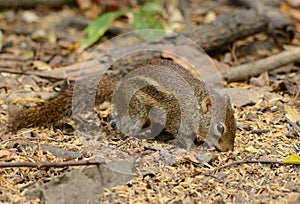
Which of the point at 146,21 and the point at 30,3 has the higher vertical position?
the point at 30,3

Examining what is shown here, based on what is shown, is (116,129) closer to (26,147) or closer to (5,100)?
(26,147)

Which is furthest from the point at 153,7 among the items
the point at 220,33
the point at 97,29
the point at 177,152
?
the point at 177,152

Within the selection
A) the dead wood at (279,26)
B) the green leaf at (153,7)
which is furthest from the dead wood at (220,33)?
the green leaf at (153,7)

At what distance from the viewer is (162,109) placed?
172 inches

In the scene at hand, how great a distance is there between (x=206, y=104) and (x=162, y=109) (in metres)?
0.36

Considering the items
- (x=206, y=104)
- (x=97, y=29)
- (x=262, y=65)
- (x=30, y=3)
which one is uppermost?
(x=30, y=3)

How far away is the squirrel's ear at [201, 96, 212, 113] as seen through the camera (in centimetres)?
430

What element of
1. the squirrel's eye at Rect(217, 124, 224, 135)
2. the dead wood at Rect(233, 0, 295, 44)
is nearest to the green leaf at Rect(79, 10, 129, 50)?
the dead wood at Rect(233, 0, 295, 44)

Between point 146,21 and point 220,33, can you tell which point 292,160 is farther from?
point 146,21

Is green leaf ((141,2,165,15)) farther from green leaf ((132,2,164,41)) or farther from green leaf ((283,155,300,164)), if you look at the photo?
green leaf ((283,155,300,164))

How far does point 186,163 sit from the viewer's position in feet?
12.6

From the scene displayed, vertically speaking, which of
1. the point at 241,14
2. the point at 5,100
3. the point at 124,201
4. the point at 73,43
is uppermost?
the point at 241,14

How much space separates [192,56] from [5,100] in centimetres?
194

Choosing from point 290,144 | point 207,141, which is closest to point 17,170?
point 207,141
